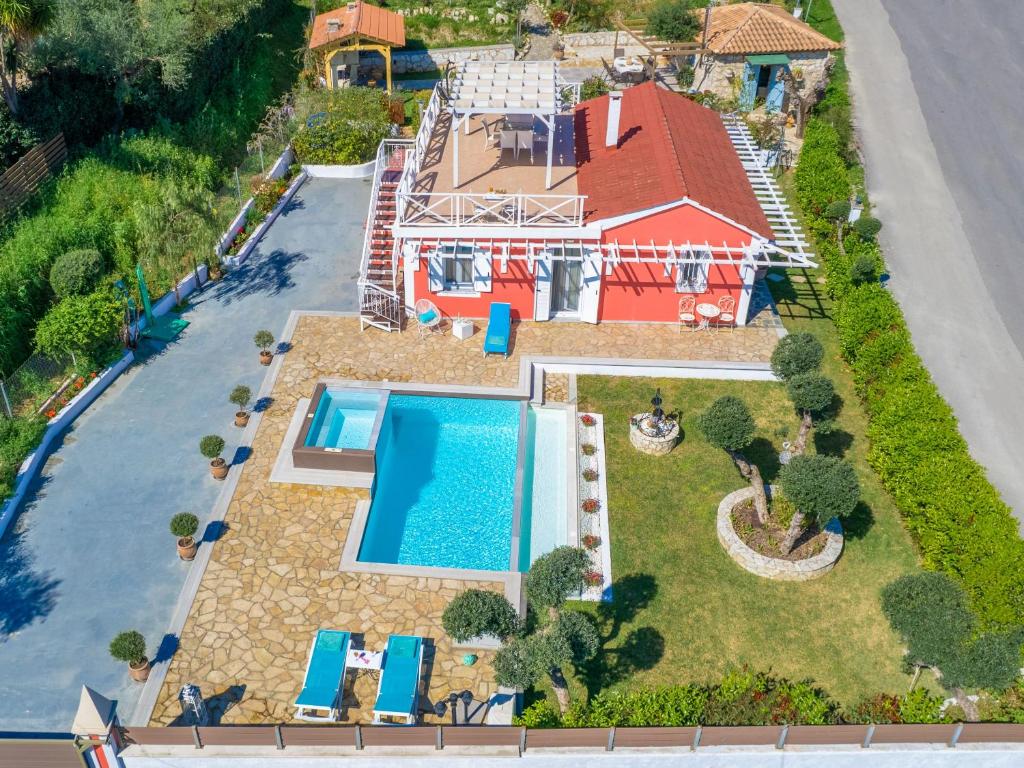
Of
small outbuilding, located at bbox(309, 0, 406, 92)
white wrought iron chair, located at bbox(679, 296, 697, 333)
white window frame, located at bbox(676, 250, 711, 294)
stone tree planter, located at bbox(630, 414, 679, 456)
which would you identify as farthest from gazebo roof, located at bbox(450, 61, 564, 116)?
small outbuilding, located at bbox(309, 0, 406, 92)

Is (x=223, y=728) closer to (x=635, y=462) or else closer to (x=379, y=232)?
(x=635, y=462)

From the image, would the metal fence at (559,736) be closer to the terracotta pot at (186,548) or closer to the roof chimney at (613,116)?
the terracotta pot at (186,548)

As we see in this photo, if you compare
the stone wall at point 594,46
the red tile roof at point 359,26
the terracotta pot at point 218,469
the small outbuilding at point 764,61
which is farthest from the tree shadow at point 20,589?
the stone wall at point 594,46

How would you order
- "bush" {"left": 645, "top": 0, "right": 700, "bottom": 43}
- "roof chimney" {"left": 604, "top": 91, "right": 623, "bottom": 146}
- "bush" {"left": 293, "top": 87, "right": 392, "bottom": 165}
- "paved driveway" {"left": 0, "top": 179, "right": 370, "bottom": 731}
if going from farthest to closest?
"bush" {"left": 645, "top": 0, "right": 700, "bottom": 43} → "bush" {"left": 293, "top": 87, "right": 392, "bottom": 165} → "roof chimney" {"left": 604, "top": 91, "right": 623, "bottom": 146} → "paved driveway" {"left": 0, "top": 179, "right": 370, "bottom": 731}

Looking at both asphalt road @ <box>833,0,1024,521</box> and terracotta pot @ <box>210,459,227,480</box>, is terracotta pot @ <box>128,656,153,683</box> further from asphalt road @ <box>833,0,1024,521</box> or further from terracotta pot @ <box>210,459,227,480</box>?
asphalt road @ <box>833,0,1024,521</box>

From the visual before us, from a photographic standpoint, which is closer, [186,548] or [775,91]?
[186,548]

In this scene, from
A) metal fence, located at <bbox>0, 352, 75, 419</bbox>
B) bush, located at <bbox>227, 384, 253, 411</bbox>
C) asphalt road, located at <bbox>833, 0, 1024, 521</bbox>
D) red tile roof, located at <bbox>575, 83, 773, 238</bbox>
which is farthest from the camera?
red tile roof, located at <bbox>575, 83, 773, 238</bbox>

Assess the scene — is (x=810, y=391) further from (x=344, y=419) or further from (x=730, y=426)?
(x=344, y=419)

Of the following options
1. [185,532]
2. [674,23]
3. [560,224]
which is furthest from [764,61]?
[185,532]
